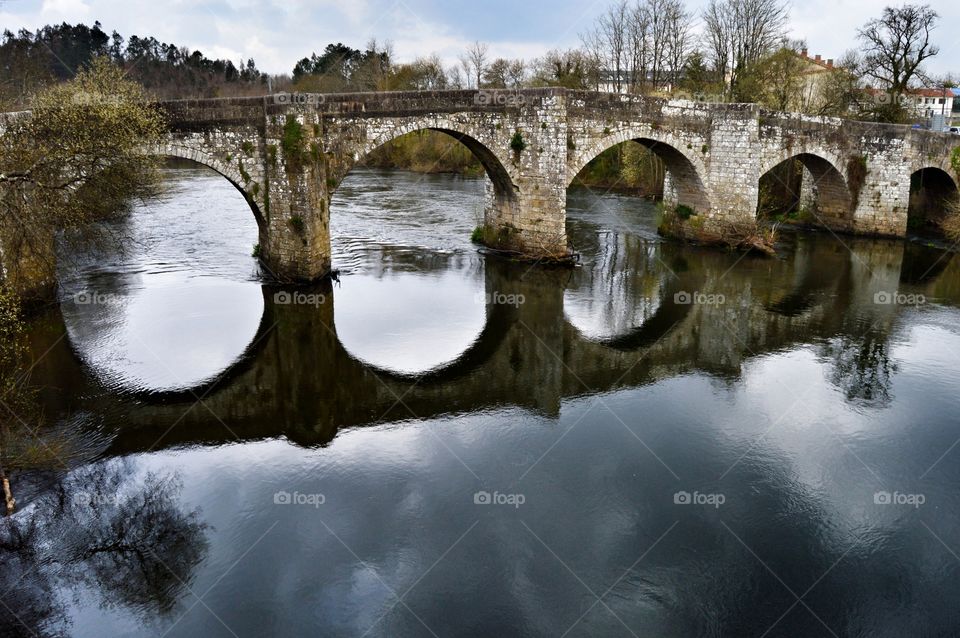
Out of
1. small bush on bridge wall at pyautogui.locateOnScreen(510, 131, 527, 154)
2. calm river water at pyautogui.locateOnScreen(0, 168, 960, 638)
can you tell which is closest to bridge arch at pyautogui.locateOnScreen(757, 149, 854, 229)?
calm river water at pyautogui.locateOnScreen(0, 168, 960, 638)

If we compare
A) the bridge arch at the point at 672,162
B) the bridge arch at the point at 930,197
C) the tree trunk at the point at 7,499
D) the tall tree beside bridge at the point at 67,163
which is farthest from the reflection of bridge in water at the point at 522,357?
the bridge arch at the point at 930,197

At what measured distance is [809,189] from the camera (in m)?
27.7

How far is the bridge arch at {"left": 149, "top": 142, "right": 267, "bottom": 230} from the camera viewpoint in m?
15.7

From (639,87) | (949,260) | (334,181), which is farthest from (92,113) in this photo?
(639,87)

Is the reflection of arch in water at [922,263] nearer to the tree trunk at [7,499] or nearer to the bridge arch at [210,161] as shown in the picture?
the bridge arch at [210,161]

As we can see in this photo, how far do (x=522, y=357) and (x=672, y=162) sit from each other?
11.9 meters

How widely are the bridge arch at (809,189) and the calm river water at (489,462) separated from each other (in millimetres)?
7197

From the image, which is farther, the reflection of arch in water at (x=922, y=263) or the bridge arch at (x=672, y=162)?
the reflection of arch in water at (x=922, y=263)

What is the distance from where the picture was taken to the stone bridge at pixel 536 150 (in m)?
16.3

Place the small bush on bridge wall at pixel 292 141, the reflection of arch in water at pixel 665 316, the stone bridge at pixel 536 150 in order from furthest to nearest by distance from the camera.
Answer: the stone bridge at pixel 536 150
the small bush on bridge wall at pixel 292 141
the reflection of arch in water at pixel 665 316

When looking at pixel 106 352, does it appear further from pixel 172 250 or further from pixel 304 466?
pixel 172 250

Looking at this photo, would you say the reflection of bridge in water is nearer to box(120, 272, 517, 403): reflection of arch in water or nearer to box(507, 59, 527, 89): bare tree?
box(120, 272, 517, 403): reflection of arch in water

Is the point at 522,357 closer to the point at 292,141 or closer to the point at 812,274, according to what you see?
the point at 292,141

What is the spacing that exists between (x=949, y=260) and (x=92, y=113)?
75.4 ft
